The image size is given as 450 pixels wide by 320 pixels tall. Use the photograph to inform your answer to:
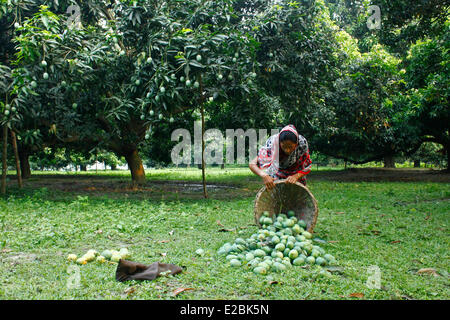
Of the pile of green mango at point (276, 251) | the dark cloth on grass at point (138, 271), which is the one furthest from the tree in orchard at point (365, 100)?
the dark cloth on grass at point (138, 271)

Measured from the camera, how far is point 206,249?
14.2 ft

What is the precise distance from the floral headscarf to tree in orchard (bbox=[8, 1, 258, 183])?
2.98 metres

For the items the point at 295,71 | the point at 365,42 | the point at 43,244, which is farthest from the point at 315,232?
the point at 365,42

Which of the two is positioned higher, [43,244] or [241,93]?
[241,93]

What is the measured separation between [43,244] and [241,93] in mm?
5609

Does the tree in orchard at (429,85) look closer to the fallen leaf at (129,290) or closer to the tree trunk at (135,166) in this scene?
the fallen leaf at (129,290)

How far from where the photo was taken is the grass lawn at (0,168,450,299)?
2.99 m

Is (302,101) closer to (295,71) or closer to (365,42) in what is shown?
(295,71)

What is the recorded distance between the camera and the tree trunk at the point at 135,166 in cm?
1248

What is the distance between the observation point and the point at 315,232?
17.6 ft

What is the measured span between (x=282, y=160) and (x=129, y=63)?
231 inches

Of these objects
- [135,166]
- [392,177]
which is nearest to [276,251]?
[135,166]

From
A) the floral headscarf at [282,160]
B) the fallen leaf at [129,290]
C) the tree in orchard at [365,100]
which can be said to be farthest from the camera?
the tree in orchard at [365,100]

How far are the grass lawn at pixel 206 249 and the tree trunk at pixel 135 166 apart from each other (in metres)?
4.43
